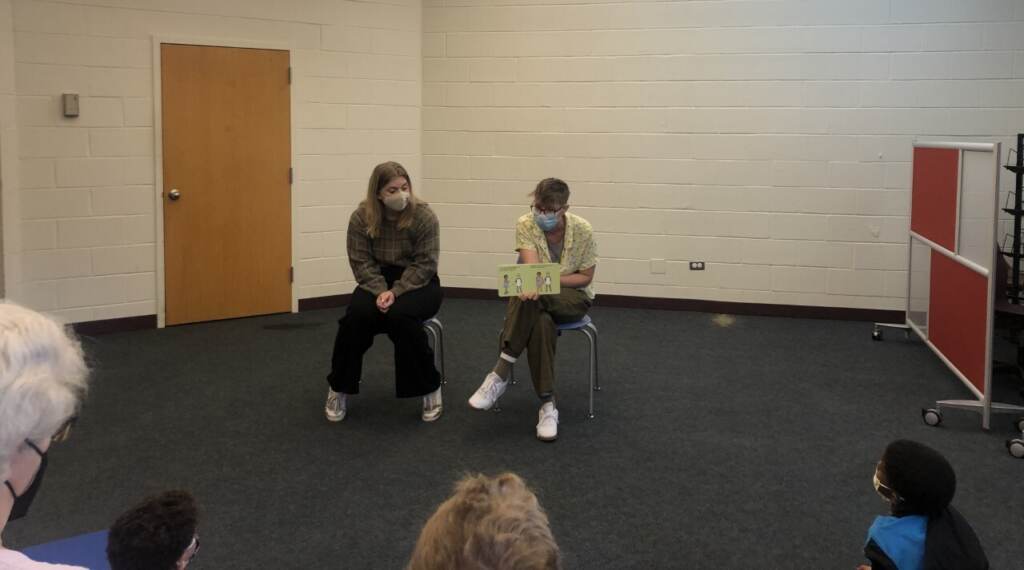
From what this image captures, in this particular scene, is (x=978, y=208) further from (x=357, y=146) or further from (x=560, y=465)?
(x=357, y=146)

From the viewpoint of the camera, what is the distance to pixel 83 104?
5.93m

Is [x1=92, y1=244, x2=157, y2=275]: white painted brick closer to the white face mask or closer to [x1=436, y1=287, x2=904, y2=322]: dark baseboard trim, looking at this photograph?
[x1=436, y1=287, x2=904, y2=322]: dark baseboard trim

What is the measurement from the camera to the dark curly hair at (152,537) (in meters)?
1.85

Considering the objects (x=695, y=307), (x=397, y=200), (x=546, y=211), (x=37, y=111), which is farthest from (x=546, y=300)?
(x=37, y=111)

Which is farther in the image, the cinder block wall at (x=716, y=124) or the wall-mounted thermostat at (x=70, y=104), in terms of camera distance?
the cinder block wall at (x=716, y=124)

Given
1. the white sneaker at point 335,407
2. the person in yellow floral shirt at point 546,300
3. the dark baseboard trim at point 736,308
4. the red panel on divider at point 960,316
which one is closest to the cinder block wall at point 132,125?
the dark baseboard trim at point 736,308

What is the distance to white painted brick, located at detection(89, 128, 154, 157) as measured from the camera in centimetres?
602

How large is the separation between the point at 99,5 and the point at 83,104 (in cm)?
57

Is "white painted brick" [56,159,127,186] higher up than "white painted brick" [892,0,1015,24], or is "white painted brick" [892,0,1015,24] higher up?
"white painted brick" [892,0,1015,24]

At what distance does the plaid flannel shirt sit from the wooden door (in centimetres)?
217

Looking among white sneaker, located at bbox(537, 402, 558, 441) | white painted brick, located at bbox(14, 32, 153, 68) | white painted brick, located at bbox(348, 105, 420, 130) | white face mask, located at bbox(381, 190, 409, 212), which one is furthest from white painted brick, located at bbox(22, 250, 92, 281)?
white sneaker, located at bbox(537, 402, 558, 441)

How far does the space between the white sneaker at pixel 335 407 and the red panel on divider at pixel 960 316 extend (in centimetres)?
279

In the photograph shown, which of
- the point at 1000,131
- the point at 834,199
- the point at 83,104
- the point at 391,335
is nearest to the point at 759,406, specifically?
the point at 391,335

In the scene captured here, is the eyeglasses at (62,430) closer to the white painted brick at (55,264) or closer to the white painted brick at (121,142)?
the white painted brick at (55,264)
